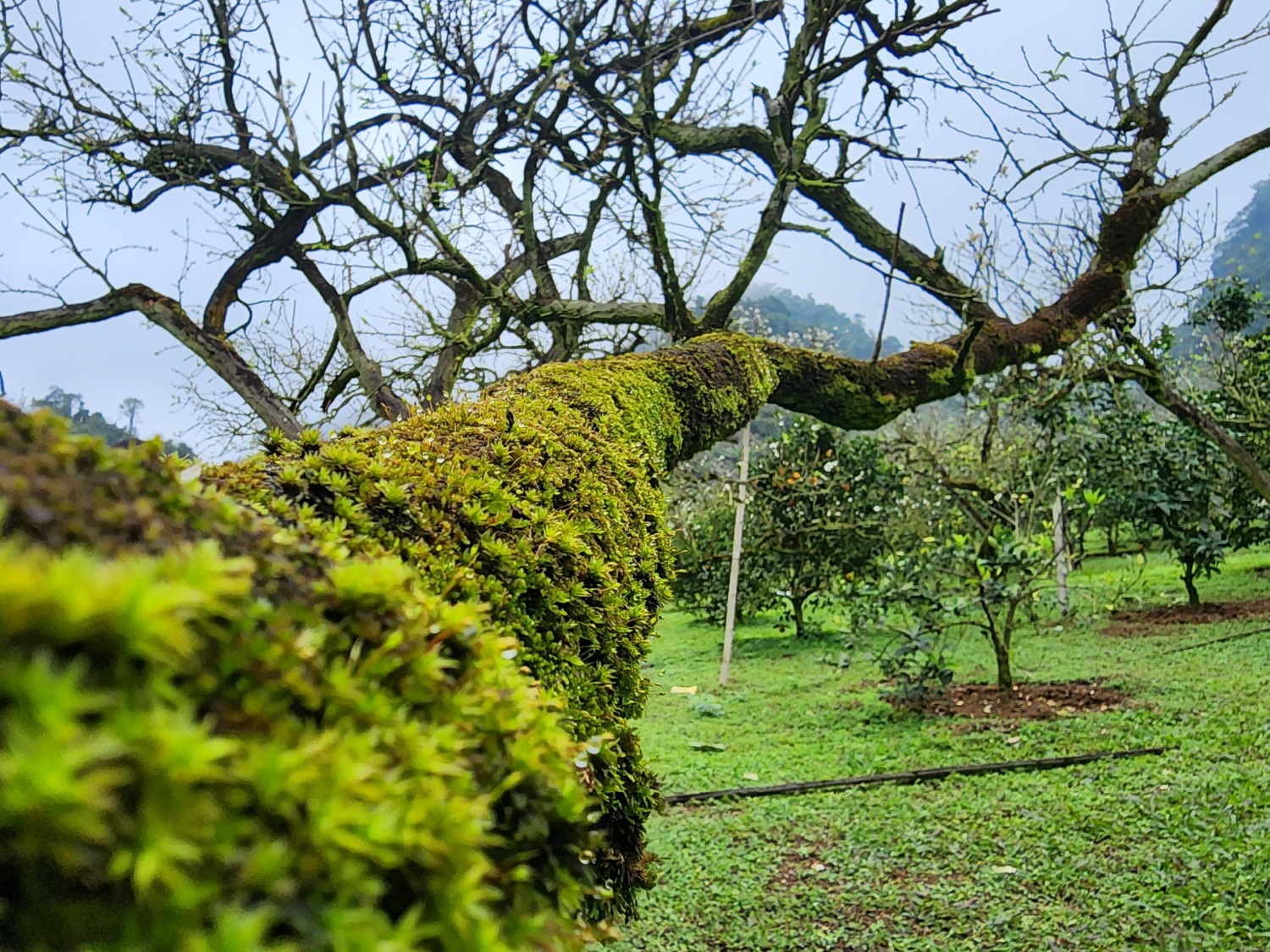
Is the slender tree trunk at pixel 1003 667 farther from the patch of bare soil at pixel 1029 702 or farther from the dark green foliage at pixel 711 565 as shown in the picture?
the dark green foliage at pixel 711 565

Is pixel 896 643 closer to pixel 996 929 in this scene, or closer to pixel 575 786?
pixel 996 929

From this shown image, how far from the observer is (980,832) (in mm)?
4289

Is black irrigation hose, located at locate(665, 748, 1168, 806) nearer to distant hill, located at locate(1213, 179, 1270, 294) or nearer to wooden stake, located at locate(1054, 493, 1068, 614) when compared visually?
wooden stake, located at locate(1054, 493, 1068, 614)

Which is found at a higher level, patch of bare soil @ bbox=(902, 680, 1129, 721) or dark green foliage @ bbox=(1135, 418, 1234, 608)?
dark green foliage @ bbox=(1135, 418, 1234, 608)

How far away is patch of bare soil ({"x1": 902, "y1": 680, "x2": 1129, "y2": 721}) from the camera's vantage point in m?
6.33

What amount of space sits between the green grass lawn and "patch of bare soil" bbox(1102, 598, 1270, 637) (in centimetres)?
175

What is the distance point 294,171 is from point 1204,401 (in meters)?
12.9

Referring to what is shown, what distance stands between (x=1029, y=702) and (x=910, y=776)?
2110 mm

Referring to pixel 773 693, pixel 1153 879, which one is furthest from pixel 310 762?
pixel 773 693

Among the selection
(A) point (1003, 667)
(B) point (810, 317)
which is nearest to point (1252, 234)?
(B) point (810, 317)

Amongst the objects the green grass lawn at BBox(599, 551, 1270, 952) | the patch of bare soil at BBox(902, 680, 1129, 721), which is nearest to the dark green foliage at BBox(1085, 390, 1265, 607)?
the green grass lawn at BBox(599, 551, 1270, 952)

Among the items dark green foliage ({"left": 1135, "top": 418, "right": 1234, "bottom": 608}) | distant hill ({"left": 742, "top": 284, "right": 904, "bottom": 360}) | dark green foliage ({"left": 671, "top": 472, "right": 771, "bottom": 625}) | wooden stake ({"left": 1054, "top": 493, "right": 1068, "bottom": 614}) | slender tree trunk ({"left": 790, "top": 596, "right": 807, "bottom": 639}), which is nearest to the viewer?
wooden stake ({"left": 1054, "top": 493, "right": 1068, "bottom": 614})

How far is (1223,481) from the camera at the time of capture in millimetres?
9984

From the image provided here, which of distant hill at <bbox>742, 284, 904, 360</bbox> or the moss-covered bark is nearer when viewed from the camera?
the moss-covered bark
